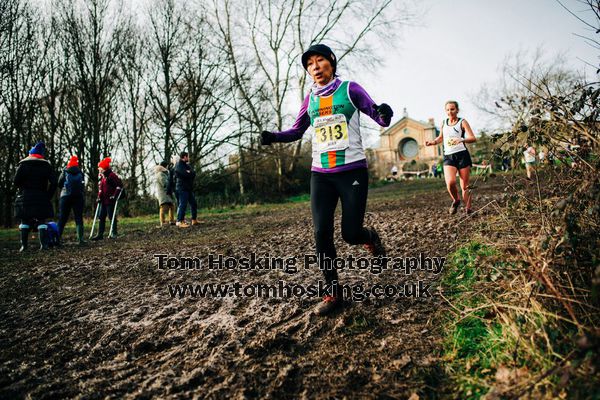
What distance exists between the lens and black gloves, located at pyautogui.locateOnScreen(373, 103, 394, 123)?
9.91ft

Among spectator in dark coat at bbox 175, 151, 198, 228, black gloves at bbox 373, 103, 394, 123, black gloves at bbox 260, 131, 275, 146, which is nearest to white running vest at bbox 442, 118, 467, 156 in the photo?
black gloves at bbox 373, 103, 394, 123

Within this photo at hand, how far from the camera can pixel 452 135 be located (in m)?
6.83

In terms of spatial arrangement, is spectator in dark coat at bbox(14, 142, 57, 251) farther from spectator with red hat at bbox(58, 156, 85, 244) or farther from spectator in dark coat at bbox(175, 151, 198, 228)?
spectator in dark coat at bbox(175, 151, 198, 228)

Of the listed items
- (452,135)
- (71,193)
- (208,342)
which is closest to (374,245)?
(208,342)

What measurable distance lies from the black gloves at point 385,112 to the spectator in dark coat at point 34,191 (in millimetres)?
7283

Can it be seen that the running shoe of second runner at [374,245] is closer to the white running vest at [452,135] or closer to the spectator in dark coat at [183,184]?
the white running vest at [452,135]

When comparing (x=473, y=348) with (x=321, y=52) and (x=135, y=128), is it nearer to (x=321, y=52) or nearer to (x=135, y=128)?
(x=321, y=52)

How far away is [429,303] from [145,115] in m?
22.0

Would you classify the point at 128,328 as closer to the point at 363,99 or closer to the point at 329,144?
the point at 329,144

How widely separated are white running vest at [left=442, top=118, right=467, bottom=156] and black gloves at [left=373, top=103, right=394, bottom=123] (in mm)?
4090

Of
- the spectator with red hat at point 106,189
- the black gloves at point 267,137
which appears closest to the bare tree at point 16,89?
the spectator with red hat at point 106,189

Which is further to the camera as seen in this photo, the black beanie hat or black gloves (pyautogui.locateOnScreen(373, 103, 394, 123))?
the black beanie hat

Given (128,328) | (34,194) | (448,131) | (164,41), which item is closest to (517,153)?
(128,328)

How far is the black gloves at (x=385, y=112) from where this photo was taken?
9.91 ft
